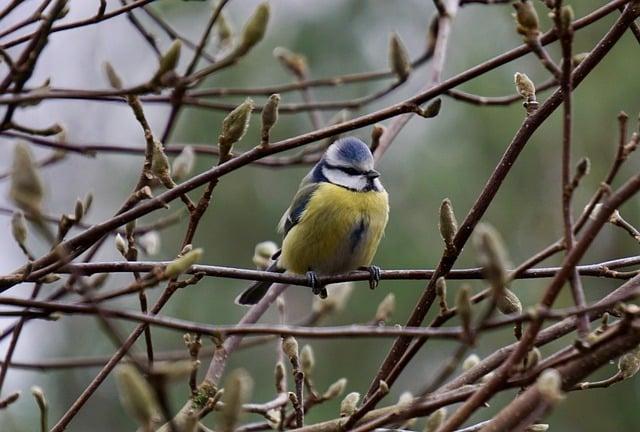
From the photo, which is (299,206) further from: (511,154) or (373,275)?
(511,154)

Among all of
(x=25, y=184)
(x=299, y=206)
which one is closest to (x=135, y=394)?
(x=25, y=184)

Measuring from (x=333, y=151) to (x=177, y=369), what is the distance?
2151 mm

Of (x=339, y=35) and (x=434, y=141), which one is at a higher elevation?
(x=339, y=35)

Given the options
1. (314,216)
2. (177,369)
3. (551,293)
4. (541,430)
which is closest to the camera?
(177,369)

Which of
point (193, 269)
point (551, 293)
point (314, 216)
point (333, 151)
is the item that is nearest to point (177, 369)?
point (551, 293)

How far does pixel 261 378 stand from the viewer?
21.3 feet

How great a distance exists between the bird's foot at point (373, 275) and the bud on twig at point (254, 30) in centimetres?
45

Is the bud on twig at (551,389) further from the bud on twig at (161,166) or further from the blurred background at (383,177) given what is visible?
the blurred background at (383,177)

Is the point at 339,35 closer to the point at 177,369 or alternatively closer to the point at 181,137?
the point at 181,137

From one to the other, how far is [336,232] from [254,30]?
156 cm

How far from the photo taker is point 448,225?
53.1 inches

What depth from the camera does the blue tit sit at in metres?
2.72

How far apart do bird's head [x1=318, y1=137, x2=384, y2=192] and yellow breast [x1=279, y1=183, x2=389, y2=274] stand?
Result: 0.03 metres

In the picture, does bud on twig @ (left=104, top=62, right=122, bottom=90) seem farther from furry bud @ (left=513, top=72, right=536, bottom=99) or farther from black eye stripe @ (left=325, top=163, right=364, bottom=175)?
black eye stripe @ (left=325, top=163, right=364, bottom=175)
